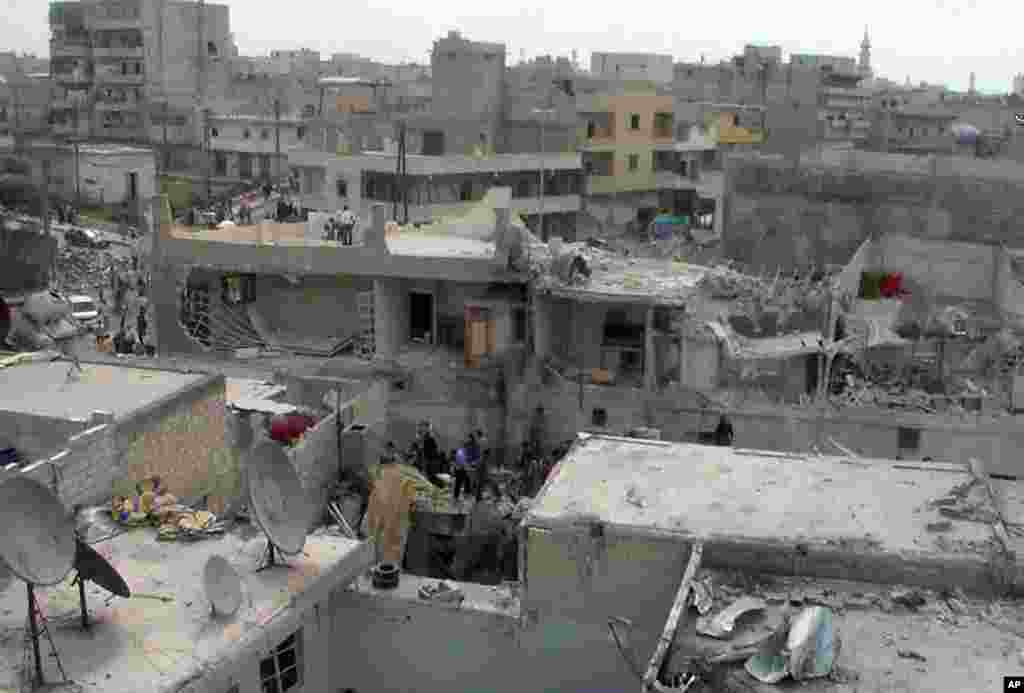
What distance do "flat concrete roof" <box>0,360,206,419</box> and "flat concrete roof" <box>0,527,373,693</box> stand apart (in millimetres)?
2648

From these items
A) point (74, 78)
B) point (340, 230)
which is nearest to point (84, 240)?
point (340, 230)

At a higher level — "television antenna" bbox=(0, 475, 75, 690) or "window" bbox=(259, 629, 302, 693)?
"television antenna" bbox=(0, 475, 75, 690)

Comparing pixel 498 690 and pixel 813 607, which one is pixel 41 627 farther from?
pixel 813 607

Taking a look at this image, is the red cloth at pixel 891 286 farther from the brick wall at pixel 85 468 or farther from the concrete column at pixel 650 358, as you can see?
the brick wall at pixel 85 468

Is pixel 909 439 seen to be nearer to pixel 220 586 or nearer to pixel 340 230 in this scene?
pixel 340 230

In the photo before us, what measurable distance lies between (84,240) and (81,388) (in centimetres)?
3146

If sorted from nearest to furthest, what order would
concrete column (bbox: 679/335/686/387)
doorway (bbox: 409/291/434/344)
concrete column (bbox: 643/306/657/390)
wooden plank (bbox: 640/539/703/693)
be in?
wooden plank (bbox: 640/539/703/693)
concrete column (bbox: 679/335/686/387)
concrete column (bbox: 643/306/657/390)
doorway (bbox: 409/291/434/344)

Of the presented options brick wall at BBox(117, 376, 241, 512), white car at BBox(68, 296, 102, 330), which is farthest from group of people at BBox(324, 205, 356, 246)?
brick wall at BBox(117, 376, 241, 512)

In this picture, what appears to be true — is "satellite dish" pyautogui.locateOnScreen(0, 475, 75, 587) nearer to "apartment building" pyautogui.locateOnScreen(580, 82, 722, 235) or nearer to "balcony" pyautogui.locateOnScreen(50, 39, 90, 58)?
"apartment building" pyautogui.locateOnScreen(580, 82, 722, 235)

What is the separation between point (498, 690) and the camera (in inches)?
489

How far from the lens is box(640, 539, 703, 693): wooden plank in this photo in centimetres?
895

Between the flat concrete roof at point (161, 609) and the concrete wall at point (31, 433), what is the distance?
2.26 meters

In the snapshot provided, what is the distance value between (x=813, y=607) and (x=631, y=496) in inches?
114

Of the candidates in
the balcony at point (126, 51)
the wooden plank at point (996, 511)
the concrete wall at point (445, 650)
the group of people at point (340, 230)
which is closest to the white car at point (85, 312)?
the group of people at point (340, 230)
